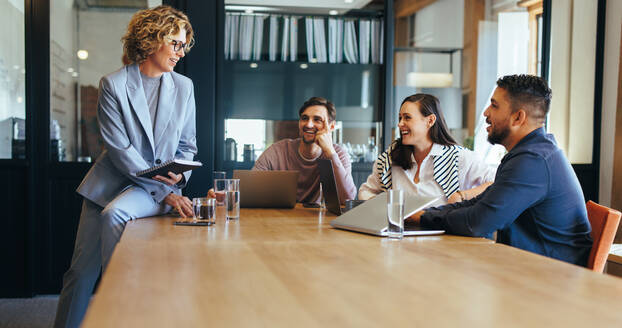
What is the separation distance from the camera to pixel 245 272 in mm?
1101

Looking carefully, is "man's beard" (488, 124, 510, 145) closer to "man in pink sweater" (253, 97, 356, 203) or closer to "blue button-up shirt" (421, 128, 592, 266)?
"blue button-up shirt" (421, 128, 592, 266)

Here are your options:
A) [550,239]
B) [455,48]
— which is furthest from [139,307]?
[455,48]

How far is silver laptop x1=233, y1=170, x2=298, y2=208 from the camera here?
239cm

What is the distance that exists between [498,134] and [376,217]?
0.73 meters

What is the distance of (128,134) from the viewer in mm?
2354

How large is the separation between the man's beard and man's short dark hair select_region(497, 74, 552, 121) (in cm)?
8

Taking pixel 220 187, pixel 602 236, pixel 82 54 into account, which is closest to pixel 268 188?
pixel 220 187

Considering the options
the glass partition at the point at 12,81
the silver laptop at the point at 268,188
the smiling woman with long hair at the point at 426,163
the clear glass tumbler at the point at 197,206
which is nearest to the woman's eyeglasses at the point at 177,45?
the silver laptop at the point at 268,188

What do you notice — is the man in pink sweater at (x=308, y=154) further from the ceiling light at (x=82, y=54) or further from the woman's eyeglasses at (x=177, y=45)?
the ceiling light at (x=82, y=54)

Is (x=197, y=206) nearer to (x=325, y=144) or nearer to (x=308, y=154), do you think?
(x=325, y=144)

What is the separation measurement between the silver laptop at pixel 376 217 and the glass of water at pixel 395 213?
32 mm

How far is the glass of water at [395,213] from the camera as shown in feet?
5.26

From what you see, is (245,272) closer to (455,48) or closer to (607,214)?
(607,214)

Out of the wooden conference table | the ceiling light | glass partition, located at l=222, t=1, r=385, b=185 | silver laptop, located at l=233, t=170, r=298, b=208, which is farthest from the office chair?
the ceiling light
